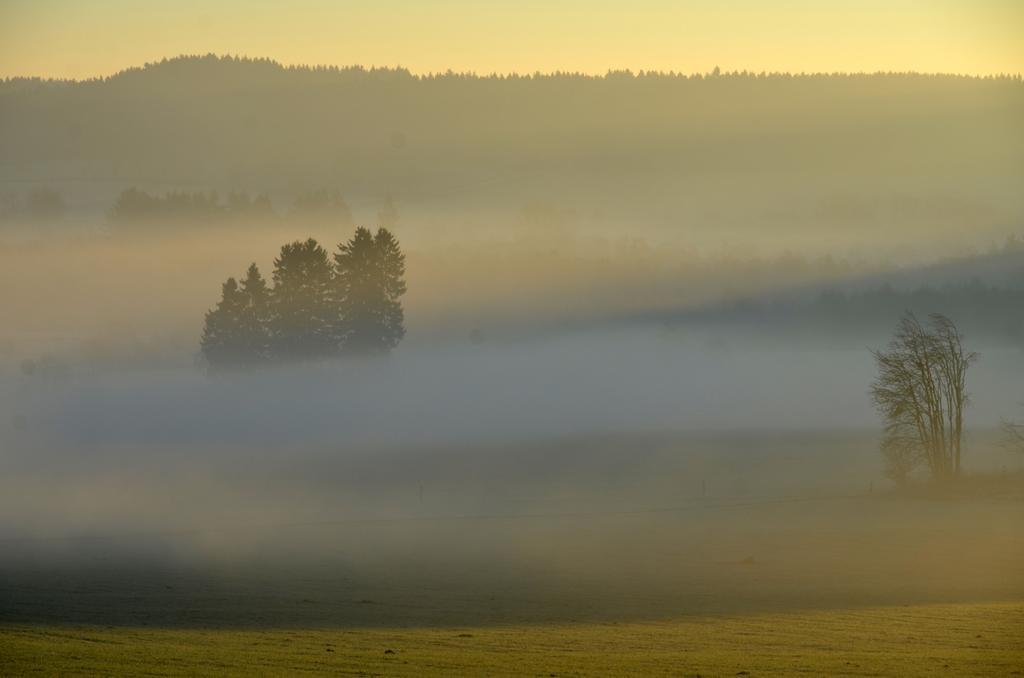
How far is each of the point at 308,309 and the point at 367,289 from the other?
7.21 m

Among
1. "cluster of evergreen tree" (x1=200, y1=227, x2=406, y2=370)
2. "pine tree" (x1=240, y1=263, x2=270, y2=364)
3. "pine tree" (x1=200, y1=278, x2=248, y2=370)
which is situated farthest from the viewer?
"cluster of evergreen tree" (x1=200, y1=227, x2=406, y2=370)

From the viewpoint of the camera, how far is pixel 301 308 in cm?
15738

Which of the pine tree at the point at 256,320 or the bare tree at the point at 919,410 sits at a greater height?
the pine tree at the point at 256,320

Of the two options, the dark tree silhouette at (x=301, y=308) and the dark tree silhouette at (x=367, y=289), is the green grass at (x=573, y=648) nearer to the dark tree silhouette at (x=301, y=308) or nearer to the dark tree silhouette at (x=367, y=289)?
the dark tree silhouette at (x=301, y=308)

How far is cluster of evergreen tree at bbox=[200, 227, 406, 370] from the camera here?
15638cm


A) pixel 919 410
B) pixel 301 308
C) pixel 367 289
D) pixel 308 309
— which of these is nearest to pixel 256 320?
pixel 301 308

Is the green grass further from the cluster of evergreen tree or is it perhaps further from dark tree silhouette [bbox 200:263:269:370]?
dark tree silhouette [bbox 200:263:269:370]

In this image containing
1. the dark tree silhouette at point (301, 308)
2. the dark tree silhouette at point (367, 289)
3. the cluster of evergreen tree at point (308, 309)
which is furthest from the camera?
the dark tree silhouette at point (367, 289)

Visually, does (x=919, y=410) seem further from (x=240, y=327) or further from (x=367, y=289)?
(x=240, y=327)

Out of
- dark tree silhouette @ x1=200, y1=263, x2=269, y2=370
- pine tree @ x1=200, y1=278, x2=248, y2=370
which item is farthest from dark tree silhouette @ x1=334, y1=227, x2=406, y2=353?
pine tree @ x1=200, y1=278, x2=248, y2=370

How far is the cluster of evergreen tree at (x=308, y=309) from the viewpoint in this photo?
156m

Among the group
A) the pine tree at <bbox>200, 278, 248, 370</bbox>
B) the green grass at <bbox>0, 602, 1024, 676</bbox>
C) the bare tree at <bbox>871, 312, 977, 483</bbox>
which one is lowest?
the green grass at <bbox>0, 602, 1024, 676</bbox>

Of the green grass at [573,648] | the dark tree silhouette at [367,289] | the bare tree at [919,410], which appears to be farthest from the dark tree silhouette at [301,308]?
the green grass at [573,648]

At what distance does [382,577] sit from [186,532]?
2659 cm
